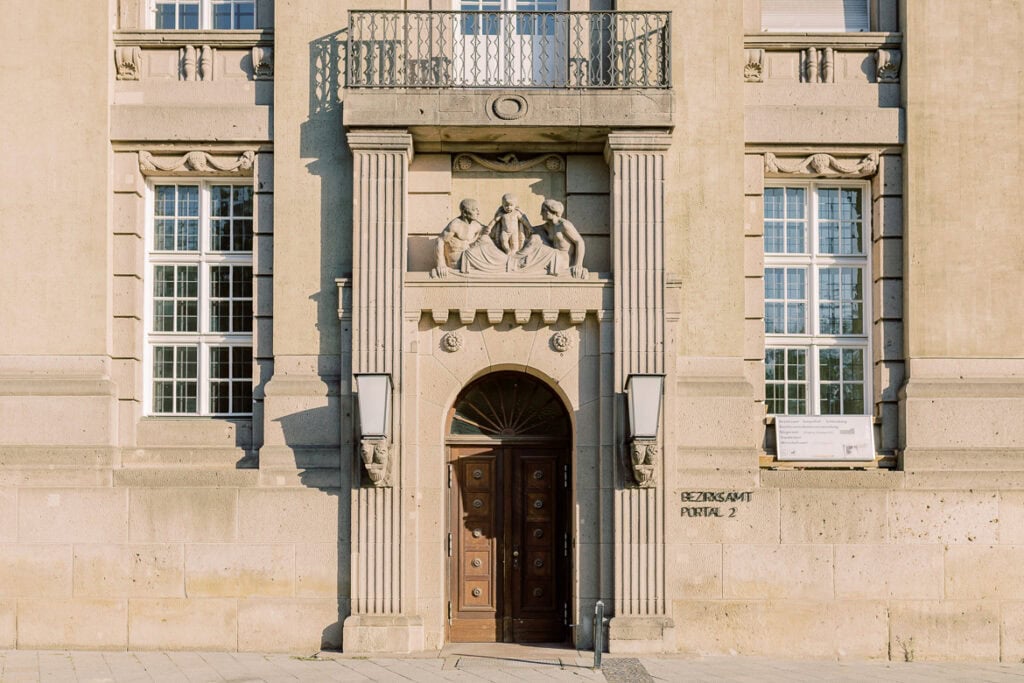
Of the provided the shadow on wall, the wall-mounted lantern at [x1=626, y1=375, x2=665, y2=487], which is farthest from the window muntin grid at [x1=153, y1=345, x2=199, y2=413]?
the wall-mounted lantern at [x1=626, y1=375, x2=665, y2=487]

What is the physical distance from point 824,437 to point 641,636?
3779 mm

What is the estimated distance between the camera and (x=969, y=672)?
51.5ft

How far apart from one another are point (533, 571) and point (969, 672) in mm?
5662

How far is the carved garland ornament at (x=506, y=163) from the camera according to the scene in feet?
A: 57.2

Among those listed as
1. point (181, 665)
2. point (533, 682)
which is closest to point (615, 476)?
point (533, 682)

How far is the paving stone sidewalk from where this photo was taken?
14773 millimetres

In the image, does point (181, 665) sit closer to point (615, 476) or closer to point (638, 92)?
point (615, 476)

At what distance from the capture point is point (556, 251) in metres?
16.7

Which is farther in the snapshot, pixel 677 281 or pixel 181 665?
pixel 677 281

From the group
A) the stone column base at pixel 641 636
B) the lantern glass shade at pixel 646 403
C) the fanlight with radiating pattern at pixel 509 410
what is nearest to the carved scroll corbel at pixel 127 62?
the fanlight with radiating pattern at pixel 509 410

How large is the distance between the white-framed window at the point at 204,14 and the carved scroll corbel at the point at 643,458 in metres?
7.98

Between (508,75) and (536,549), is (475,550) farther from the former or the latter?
(508,75)

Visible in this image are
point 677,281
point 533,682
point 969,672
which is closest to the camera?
point 533,682

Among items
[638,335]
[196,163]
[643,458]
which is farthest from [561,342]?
[196,163]
